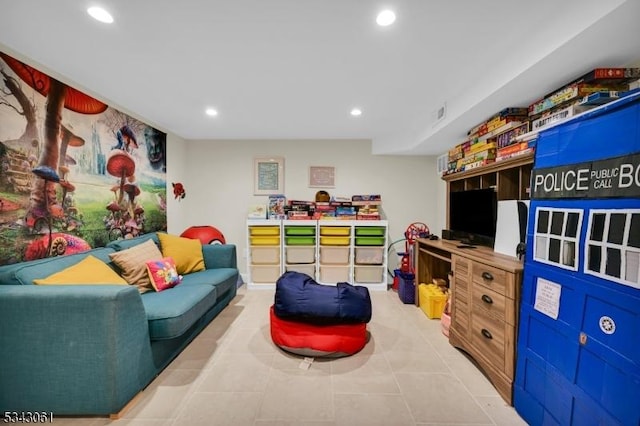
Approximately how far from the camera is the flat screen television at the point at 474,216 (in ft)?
7.31

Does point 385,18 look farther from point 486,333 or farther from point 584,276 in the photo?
point 486,333

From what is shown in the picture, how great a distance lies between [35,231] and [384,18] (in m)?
2.80

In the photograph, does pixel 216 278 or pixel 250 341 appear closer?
pixel 250 341

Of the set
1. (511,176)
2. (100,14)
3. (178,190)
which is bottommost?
(178,190)

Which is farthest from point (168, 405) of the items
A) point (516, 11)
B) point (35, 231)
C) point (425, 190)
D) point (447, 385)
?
point (425, 190)

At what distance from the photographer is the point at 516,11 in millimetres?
1278

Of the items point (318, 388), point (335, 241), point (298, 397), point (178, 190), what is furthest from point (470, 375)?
point (178, 190)

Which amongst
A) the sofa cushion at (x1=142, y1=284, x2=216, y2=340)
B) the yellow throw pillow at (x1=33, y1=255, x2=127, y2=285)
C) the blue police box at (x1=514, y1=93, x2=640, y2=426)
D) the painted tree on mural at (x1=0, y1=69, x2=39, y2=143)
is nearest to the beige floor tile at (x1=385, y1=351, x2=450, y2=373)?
the blue police box at (x1=514, y1=93, x2=640, y2=426)

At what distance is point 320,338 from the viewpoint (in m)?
1.89

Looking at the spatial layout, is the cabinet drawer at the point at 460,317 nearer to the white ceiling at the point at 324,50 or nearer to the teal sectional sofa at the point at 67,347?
the white ceiling at the point at 324,50

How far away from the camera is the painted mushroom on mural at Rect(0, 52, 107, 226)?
179 cm

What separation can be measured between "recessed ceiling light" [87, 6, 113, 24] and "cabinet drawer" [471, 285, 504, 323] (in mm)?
2864

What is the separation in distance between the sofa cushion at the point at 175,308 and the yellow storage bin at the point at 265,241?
1.30m

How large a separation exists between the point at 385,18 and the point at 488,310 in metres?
1.97
